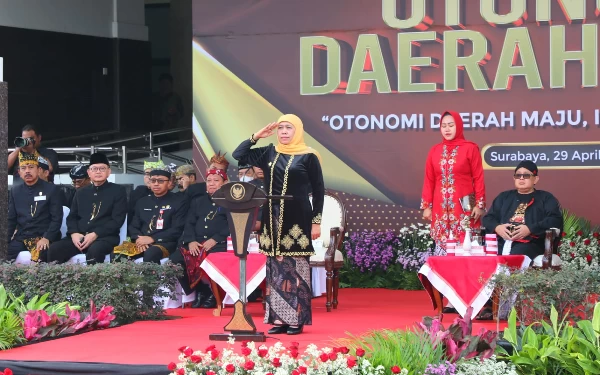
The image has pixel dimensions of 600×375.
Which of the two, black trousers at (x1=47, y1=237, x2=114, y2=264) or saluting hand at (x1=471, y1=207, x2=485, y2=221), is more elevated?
saluting hand at (x1=471, y1=207, x2=485, y2=221)

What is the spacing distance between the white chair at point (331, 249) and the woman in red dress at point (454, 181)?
974mm

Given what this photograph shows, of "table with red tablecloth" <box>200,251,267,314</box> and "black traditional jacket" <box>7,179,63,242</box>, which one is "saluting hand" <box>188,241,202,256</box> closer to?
"table with red tablecloth" <box>200,251,267,314</box>

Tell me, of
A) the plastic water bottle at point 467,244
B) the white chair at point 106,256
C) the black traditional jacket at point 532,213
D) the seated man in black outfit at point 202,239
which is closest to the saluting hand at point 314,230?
the plastic water bottle at point 467,244

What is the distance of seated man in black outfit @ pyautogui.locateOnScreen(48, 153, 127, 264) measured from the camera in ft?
32.2

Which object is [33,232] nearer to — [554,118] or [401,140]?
[401,140]

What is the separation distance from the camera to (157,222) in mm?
9867

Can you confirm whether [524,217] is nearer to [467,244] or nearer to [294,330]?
[467,244]

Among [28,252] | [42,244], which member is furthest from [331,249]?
[28,252]

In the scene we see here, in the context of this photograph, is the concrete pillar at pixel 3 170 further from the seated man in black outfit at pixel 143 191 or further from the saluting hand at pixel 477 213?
the saluting hand at pixel 477 213

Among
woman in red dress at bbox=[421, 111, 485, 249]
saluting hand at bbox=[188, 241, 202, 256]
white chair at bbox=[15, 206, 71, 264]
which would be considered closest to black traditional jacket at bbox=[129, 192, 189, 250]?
saluting hand at bbox=[188, 241, 202, 256]

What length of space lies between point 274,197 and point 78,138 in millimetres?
9610

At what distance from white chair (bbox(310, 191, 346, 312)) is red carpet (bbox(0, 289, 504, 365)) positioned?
7.1 inches

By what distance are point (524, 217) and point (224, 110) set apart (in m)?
4.26

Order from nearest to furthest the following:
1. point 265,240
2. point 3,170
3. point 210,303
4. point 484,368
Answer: point 484,368 → point 265,240 → point 3,170 → point 210,303
